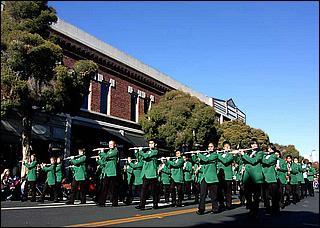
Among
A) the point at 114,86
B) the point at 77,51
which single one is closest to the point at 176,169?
the point at 77,51

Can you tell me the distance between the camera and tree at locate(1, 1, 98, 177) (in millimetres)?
15680

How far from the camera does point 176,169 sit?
15.2m

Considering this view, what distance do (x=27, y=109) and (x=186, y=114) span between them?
12.9 m

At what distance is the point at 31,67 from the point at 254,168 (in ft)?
29.8

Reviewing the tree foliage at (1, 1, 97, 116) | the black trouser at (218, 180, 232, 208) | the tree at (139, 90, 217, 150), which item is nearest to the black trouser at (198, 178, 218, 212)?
the black trouser at (218, 180, 232, 208)

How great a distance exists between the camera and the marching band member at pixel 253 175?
11.1m

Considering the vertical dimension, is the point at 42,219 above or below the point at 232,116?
below

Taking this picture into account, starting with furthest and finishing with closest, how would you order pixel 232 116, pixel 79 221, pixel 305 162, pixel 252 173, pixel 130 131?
pixel 232 116 → pixel 130 131 → pixel 305 162 → pixel 252 173 → pixel 79 221

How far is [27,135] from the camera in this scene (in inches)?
688

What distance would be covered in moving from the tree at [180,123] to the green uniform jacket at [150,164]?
558 inches

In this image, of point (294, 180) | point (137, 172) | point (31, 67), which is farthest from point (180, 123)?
point (31, 67)

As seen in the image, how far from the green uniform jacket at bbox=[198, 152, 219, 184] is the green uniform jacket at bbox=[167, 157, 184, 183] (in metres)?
2.90

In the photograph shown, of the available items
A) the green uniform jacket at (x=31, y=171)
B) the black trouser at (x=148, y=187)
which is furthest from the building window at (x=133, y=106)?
the black trouser at (x=148, y=187)

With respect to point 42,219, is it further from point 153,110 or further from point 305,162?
point 153,110
